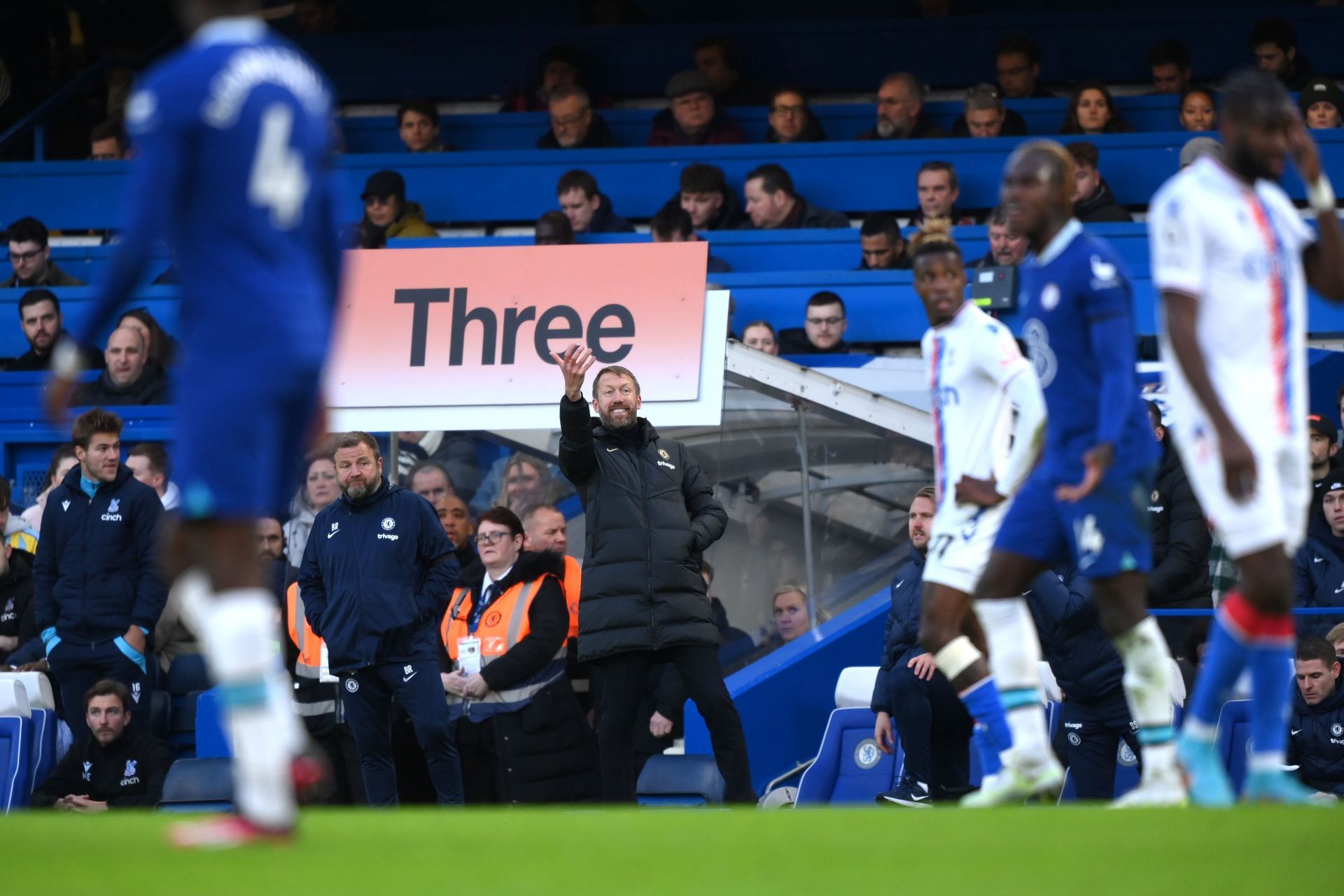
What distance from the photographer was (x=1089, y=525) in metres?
5.38

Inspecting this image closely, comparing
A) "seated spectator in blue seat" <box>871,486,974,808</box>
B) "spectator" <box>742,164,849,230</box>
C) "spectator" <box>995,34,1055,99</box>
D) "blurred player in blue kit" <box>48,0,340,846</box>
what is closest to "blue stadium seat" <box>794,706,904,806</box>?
"seated spectator in blue seat" <box>871,486,974,808</box>

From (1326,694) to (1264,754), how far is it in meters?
3.54

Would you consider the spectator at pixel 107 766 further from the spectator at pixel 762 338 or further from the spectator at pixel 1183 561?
the spectator at pixel 1183 561

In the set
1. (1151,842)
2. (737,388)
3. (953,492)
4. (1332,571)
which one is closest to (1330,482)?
(1332,571)

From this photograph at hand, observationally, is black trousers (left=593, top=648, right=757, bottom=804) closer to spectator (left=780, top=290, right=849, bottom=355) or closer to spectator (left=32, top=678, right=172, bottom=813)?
spectator (left=32, top=678, right=172, bottom=813)

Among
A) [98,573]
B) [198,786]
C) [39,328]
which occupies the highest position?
[39,328]

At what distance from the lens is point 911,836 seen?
163 inches

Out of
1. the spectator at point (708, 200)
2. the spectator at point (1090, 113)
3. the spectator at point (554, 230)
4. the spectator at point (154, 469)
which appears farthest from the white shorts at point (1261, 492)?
the spectator at point (1090, 113)

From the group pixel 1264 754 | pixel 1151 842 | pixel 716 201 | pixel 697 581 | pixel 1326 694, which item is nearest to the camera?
pixel 1151 842

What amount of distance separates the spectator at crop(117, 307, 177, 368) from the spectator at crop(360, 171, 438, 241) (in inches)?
85.5

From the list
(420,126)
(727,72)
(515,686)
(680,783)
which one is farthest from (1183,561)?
(420,126)

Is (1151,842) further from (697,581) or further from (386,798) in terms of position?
(386,798)

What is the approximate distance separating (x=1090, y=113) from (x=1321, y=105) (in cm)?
166

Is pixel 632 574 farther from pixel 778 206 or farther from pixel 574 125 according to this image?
pixel 574 125
